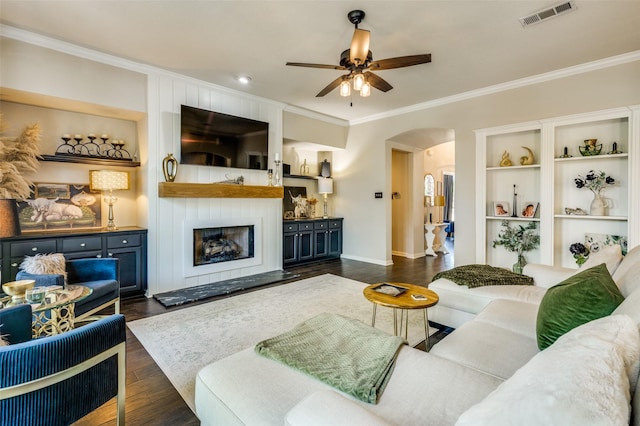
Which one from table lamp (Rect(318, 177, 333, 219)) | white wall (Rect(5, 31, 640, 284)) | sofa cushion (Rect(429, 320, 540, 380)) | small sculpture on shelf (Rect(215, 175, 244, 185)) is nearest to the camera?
sofa cushion (Rect(429, 320, 540, 380))

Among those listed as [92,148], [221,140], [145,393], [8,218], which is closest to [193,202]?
[221,140]

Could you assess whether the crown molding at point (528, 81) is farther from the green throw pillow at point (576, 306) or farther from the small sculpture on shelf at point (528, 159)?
the green throw pillow at point (576, 306)

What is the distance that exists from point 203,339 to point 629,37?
5.23 meters

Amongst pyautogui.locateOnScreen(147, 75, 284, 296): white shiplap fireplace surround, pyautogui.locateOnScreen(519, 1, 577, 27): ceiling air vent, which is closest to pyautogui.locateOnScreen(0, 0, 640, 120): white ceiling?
pyautogui.locateOnScreen(519, 1, 577, 27): ceiling air vent

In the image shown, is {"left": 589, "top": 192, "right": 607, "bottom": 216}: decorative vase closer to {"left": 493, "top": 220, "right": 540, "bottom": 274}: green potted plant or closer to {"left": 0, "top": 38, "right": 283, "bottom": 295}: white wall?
{"left": 493, "top": 220, "right": 540, "bottom": 274}: green potted plant

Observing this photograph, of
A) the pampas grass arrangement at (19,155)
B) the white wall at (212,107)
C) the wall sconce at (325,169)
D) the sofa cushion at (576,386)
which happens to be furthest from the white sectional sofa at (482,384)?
the wall sconce at (325,169)

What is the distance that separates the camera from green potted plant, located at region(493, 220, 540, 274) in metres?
4.20

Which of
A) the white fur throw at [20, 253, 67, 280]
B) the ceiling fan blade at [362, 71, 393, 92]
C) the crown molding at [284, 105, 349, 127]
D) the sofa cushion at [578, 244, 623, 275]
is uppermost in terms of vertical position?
the crown molding at [284, 105, 349, 127]

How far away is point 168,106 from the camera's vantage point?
159 inches

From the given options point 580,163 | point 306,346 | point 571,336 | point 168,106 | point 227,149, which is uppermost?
point 168,106

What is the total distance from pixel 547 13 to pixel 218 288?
4723 millimetres

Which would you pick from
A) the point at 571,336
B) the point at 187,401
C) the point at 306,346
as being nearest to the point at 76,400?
the point at 187,401

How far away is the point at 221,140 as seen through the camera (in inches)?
175

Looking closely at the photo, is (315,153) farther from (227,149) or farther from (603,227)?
(603,227)
